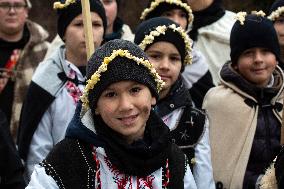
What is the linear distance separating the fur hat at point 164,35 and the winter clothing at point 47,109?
20.7 inches

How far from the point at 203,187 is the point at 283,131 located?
1.84 feet

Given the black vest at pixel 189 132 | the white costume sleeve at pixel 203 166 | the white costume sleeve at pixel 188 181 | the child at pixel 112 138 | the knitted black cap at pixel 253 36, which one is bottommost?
the white costume sleeve at pixel 203 166

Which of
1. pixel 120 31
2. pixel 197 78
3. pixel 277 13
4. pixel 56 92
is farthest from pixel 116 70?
pixel 120 31

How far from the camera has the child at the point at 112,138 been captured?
3359 millimetres

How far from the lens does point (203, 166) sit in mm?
4195

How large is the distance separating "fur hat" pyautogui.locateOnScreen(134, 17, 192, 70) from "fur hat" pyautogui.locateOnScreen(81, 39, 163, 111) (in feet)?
3.07

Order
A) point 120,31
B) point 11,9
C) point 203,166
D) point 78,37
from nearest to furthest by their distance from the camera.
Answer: point 203,166 < point 78,37 < point 120,31 < point 11,9

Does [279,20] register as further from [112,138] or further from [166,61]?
[112,138]

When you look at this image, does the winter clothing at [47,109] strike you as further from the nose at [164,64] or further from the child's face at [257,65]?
the child's face at [257,65]

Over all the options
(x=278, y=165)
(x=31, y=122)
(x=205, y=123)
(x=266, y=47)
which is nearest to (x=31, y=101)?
(x=31, y=122)

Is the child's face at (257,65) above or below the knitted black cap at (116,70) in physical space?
below

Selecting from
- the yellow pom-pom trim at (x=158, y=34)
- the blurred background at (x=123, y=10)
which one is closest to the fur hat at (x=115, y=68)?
the yellow pom-pom trim at (x=158, y=34)

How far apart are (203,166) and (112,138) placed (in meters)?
0.94

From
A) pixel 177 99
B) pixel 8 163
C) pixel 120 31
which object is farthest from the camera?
pixel 120 31
